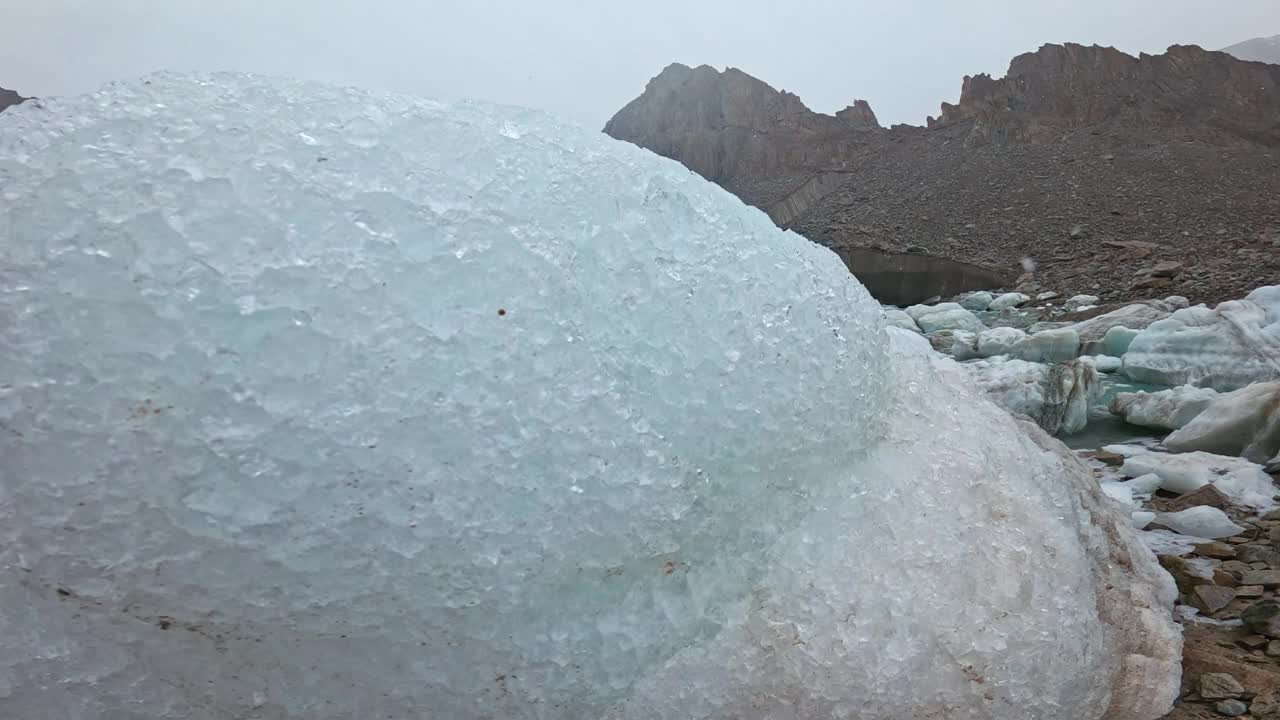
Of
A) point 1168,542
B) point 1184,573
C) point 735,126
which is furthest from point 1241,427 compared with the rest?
point 735,126

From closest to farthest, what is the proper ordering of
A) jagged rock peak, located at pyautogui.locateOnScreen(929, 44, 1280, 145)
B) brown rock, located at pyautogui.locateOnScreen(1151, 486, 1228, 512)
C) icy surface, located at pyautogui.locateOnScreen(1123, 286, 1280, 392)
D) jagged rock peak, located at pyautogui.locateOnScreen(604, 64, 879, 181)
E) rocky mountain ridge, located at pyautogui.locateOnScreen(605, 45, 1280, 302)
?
1. brown rock, located at pyautogui.locateOnScreen(1151, 486, 1228, 512)
2. icy surface, located at pyautogui.locateOnScreen(1123, 286, 1280, 392)
3. rocky mountain ridge, located at pyautogui.locateOnScreen(605, 45, 1280, 302)
4. jagged rock peak, located at pyautogui.locateOnScreen(929, 44, 1280, 145)
5. jagged rock peak, located at pyautogui.locateOnScreen(604, 64, 879, 181)

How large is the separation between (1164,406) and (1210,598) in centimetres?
207

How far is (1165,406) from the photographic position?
11.0 feet

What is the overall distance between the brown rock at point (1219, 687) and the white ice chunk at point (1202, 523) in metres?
0.92

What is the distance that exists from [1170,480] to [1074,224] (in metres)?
14.2

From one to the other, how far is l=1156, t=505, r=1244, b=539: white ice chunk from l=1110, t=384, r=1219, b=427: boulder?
131cm

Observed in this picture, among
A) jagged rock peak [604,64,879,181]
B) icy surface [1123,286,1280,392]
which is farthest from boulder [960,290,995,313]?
jagged rock peak [604,64,879,181]

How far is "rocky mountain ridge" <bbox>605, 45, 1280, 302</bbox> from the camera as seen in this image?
1155 cm

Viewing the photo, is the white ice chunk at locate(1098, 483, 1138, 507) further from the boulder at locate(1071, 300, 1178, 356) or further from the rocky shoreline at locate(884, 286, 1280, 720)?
the boulder at locate(1071, 300, 1178, 356)

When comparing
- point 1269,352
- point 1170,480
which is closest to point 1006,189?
point 1269,352

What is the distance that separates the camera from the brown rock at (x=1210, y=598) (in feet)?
5.29

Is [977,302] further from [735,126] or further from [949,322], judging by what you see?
[735,126]

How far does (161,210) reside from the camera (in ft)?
2.56

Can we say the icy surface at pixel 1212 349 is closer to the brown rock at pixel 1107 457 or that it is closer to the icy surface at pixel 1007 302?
the brown rock at pixel 1107 457
